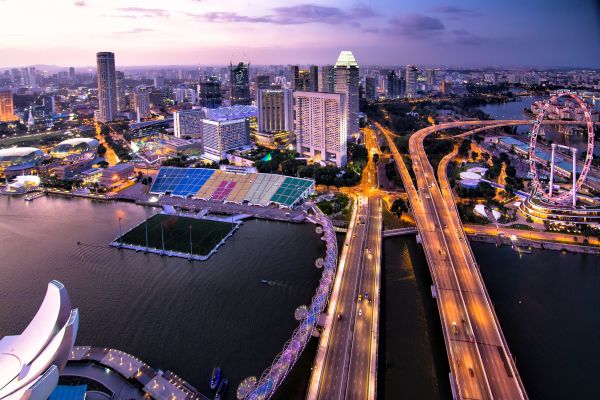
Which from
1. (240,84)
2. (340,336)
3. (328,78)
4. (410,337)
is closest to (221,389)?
(340,336)

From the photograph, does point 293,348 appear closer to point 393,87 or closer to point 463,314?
point 463,314

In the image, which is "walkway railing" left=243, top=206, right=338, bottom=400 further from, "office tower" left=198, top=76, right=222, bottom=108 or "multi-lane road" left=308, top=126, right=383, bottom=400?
"office tower" left=198, top=76, right=222, bottom=108

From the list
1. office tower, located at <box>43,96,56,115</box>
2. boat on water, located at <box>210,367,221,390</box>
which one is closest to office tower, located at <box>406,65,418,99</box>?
office tower, located at <box>43,96,56,115</box>

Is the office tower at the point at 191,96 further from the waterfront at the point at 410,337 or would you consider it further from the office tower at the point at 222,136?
the waterfront at the point at 410,337

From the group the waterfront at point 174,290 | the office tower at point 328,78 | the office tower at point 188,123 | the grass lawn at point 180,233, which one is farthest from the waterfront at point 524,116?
the grass lawn at point 180,233

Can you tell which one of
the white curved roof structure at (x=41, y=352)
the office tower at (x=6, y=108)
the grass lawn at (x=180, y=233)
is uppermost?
the office tower at (x=6, y=108)
